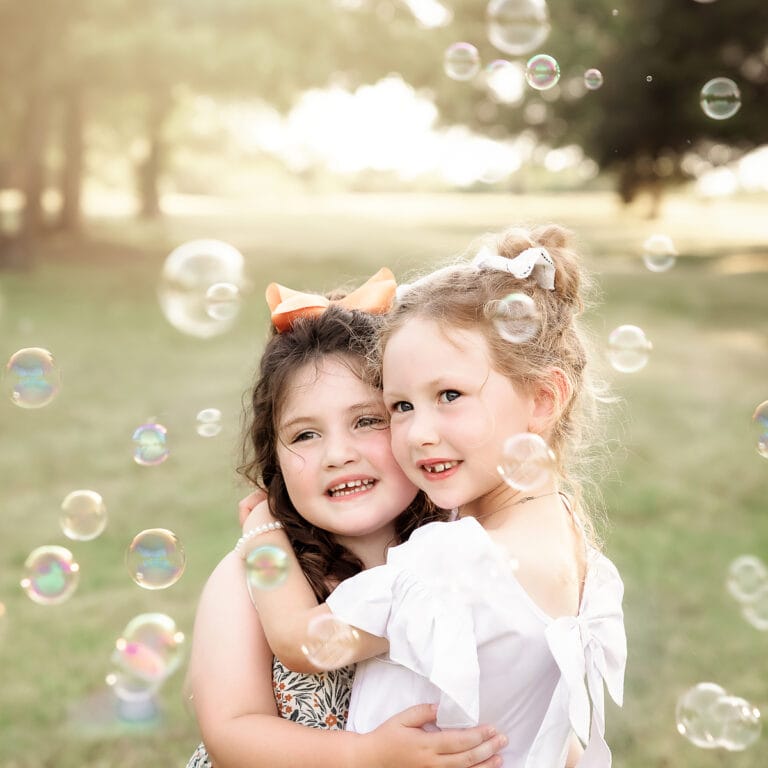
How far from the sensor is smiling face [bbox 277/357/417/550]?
6.01 ft

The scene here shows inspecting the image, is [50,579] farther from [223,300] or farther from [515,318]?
[515,318]

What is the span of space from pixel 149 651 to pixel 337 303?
82 cm

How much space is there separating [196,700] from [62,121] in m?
18.3

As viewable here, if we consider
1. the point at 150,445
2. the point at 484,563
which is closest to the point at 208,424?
the point at 150,445

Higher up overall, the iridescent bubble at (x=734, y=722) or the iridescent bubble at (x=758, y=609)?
the iridescent bubble at (x=758, y=609)

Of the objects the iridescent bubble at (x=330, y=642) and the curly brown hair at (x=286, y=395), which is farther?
the curly brown hair at (x=286, y=395)

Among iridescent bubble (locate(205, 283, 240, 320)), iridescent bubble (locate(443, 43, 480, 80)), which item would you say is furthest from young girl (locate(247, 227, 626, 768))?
iridescent bubble (locate(443, 43, 480, 80))

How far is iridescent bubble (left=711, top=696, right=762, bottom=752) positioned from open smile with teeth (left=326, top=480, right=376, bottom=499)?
1055 millimetres

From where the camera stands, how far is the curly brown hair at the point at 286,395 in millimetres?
1909

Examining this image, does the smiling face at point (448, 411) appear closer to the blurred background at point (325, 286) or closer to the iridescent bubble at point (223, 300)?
the blurred background at point (325, 286)

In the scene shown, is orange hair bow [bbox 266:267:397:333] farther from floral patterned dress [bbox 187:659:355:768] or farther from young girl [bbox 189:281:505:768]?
floral patterned dress [bbox 187:659:355:768]

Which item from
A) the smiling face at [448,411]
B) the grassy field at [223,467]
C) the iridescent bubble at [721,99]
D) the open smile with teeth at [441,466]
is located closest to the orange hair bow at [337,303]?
the grassy field at [223,467]

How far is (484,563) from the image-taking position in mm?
1596

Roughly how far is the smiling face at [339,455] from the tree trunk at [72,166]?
14736 millimetres
